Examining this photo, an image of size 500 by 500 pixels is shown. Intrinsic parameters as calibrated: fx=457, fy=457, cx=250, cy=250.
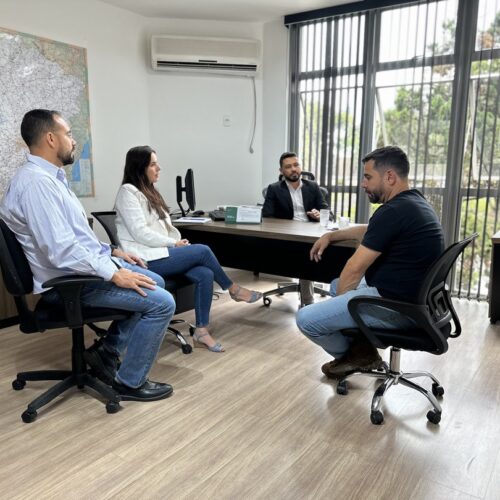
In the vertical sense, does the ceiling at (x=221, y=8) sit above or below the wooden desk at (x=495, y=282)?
above

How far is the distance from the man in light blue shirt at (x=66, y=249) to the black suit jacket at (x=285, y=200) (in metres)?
1.90

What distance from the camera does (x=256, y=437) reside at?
1.98 metres

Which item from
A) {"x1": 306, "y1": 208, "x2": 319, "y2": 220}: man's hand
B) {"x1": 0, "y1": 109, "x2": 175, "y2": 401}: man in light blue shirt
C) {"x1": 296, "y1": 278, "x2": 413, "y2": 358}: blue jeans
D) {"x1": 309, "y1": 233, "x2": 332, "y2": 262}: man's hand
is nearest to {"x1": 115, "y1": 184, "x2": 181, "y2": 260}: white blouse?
{"x1": 0, "y1": 109, "x2": 175, "y2": 401}: man in light blue shirt

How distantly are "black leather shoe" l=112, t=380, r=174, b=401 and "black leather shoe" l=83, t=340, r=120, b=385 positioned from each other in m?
0.10

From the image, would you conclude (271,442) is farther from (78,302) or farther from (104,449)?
(78,302)

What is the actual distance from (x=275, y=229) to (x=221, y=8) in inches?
97.6

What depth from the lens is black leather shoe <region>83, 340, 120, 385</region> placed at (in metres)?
2.40

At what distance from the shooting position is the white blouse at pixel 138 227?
2.73 metres

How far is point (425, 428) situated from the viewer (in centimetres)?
204

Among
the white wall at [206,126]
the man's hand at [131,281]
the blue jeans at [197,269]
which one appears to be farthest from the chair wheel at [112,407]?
the white wall at [206,126]

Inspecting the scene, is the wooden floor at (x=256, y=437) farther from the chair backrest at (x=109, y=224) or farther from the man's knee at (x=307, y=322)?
the chair backrest at (x=109, y=224)

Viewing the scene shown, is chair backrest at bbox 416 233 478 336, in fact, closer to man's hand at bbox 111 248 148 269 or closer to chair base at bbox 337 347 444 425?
chair base at bbox 337 347 444 425

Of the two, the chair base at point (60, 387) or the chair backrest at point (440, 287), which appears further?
the chair base at point (60, 387)

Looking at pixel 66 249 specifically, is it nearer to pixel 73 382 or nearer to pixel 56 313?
pixel 56 313
